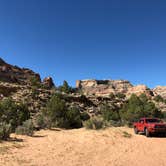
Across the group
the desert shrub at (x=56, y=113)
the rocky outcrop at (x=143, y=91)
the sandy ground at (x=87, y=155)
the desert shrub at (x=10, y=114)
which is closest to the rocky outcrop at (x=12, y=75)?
the desert shrub at (x=56, y=113)

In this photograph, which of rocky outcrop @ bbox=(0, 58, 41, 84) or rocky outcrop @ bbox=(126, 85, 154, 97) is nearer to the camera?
rocky outcrop @ bbox=(0, 58, 41, 84)

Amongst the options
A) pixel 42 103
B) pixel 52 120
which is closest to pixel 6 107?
pixel 52 120

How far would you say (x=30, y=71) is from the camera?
14262 centimetres

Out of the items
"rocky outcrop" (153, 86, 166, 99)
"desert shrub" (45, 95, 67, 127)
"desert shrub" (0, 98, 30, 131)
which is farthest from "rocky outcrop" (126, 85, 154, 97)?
"desert shrub" (0, 98, 30, 131)

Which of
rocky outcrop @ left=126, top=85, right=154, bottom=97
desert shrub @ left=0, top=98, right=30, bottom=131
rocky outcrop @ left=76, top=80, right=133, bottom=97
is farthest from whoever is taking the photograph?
rocky outcrop @ left=76, top=80, right=133, bottom=97

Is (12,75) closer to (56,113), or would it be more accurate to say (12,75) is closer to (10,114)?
(56,113)

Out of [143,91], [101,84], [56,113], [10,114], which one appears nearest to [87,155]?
[10,114]

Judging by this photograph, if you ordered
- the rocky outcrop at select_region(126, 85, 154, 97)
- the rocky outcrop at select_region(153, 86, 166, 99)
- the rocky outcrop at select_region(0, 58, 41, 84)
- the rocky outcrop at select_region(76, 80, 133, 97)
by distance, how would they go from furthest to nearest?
the rocky outcrop at select_region(76, 80, 133, 97)
the rocky outcrop at select_region(153, 86, 166, 99)
the rocky outcrop at select_region(126, 85, 154, 97)
the rocky outcrop at select_region(0, 58, 41, 84)

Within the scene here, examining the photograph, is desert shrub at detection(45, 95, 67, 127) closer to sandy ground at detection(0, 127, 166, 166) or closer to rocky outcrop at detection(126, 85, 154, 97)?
sandy ground at detection(0, 127, 166, 166)

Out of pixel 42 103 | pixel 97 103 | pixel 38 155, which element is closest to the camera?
pixel 38 155

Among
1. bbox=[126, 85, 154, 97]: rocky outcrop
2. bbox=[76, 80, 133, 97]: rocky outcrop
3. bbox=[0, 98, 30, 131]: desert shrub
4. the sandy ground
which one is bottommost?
the sandy ground

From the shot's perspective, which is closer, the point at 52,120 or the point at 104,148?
the point at 104,148

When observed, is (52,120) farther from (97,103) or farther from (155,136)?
(97,103)

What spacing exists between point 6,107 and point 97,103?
34.2 m
